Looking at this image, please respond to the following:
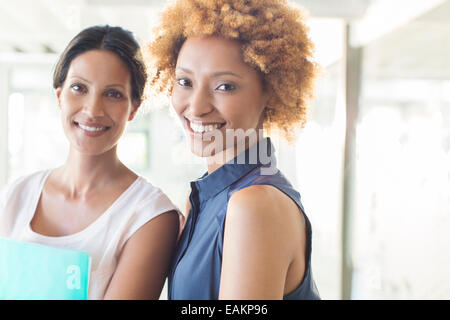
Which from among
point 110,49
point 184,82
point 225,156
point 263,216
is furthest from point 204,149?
point 110,49

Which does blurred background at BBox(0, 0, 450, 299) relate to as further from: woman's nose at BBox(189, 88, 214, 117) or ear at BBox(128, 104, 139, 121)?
woman's nose at BBox(189, 88, 214, 117)

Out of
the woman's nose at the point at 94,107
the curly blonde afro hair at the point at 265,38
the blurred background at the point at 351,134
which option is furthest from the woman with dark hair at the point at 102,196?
the blurred background at the point at 351,134

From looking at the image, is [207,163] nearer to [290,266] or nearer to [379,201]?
Result: [290,266]

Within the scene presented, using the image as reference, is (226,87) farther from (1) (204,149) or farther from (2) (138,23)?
(2) (138,23)

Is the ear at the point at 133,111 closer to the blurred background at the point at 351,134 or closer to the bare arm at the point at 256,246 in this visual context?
the bare arm at the point at 256,246

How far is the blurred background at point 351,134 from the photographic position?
248cm

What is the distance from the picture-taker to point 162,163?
275 centimetres

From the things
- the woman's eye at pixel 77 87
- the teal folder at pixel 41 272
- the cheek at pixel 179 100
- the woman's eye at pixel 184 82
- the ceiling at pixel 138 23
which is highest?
the ceiling at pixel 138 23

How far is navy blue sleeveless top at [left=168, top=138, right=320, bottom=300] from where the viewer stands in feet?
2.74

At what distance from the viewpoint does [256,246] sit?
28.9 inches

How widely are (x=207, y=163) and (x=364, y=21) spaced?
82.4 inches

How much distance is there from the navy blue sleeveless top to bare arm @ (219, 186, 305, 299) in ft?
0.18
